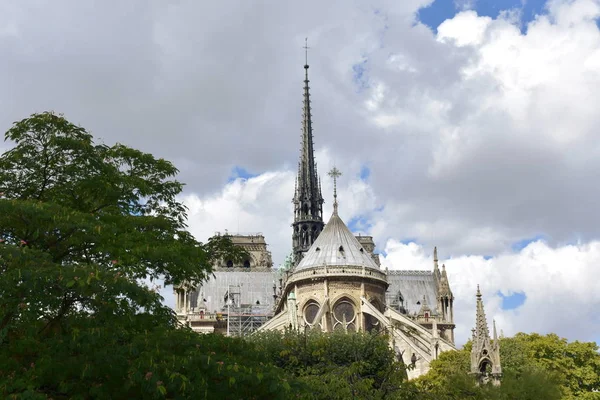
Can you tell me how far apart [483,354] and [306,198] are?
68236mm

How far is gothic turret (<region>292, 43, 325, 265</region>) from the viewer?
9700 centimetres

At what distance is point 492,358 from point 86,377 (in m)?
20.8

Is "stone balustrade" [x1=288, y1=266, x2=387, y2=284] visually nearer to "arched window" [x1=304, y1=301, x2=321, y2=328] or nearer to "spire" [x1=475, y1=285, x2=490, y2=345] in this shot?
"arched window" [x1=304, y1=301, x2=321, y2=328]

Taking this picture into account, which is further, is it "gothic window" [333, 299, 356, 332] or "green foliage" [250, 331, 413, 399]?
"gothic window" [333, 299, 356, 332]

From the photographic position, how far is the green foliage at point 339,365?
73.8 feet

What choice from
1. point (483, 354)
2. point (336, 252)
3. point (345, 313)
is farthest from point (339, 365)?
point (336, 252)

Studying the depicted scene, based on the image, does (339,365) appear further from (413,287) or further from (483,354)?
(413,287)

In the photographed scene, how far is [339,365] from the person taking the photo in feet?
113

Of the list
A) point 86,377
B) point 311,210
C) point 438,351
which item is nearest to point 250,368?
point 86,377

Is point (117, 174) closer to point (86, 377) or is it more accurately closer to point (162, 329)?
point (162, 329)

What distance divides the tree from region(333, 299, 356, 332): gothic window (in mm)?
43739

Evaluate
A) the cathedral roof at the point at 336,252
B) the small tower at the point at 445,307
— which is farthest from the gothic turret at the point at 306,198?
the cathedral roof at the point at 336,252

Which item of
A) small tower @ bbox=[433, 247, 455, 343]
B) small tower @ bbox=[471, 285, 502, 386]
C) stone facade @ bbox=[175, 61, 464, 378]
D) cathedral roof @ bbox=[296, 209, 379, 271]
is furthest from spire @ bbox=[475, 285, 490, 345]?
small tower @ bbox=[433, 247, 455, 343]

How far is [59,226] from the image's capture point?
648 inches
